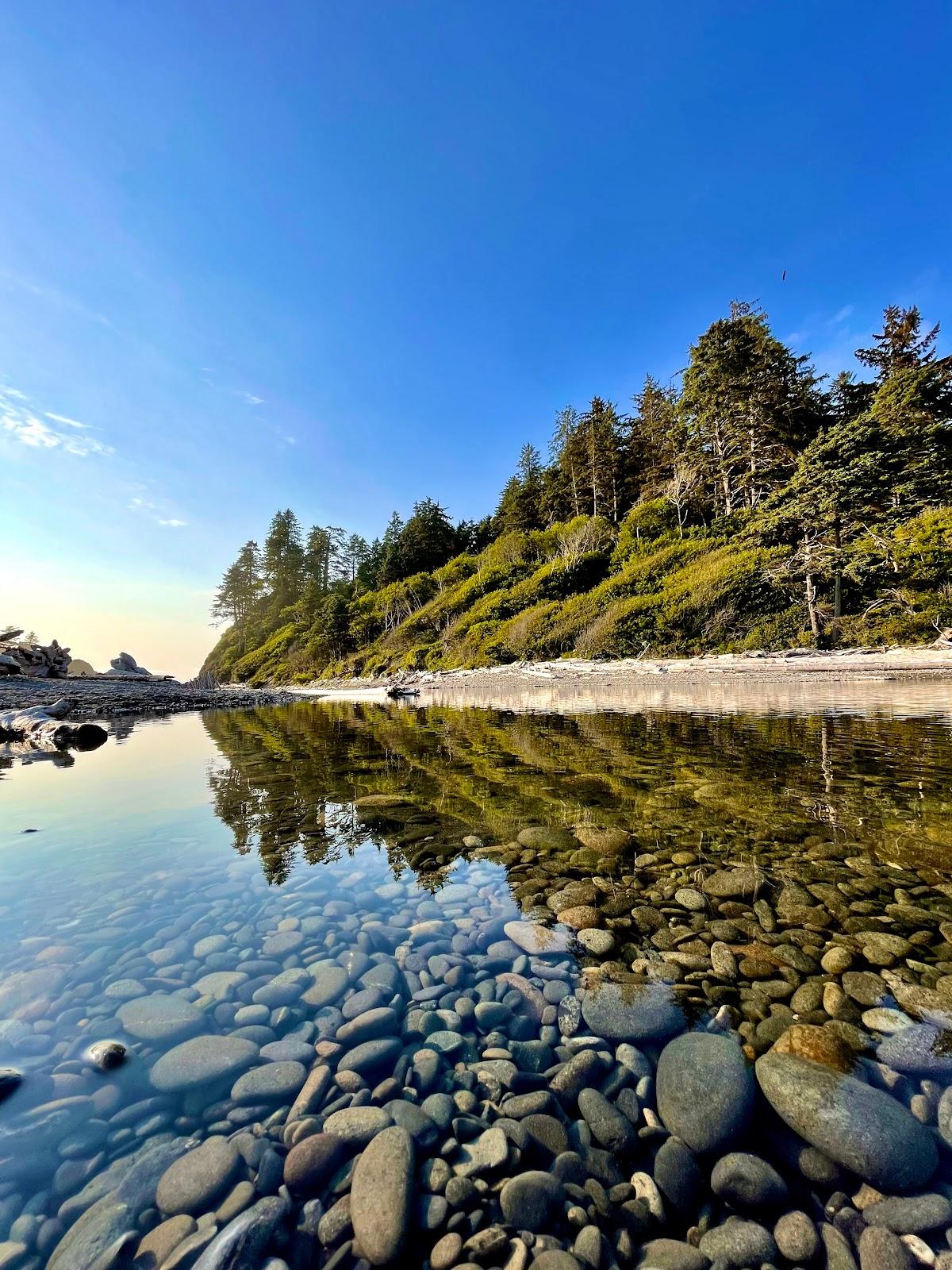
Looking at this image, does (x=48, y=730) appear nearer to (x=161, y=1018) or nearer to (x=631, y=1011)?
(x=161, y=1018)

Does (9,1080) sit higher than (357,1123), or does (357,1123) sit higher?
(9,1080)

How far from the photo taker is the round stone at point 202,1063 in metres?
1.89

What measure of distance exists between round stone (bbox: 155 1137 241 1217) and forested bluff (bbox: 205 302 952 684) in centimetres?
2677

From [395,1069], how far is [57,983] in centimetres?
191

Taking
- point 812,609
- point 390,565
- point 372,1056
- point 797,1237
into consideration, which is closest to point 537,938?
point 372,1056

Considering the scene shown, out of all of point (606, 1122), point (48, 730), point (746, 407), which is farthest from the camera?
point (746, 407)

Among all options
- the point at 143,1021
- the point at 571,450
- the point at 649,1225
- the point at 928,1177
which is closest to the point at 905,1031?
the point at 928,1177

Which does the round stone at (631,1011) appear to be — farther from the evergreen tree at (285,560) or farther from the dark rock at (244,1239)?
the evergreen tree at (285,560)

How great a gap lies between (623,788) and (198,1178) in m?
4.90

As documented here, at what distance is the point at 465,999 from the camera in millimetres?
2330

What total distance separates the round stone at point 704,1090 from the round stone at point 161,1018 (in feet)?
6.52

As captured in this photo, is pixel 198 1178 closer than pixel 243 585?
Yes

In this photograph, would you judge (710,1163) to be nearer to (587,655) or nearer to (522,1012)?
(522,1012)

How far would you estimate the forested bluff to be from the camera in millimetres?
22253
